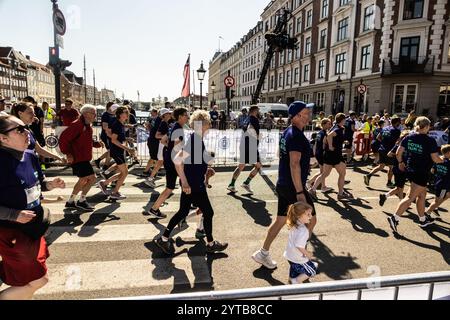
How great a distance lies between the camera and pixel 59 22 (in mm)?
10039

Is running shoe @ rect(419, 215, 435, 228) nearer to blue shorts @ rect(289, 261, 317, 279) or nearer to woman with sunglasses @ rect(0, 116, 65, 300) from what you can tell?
blue shorts @ rect(289, 261, 317, 279)

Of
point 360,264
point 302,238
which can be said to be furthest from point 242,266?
point 360,264

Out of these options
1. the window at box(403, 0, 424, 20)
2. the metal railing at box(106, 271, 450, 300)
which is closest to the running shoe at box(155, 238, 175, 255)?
the metal railing at box(106, 271, 450, 300)

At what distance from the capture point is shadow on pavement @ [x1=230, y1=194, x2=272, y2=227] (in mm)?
5852

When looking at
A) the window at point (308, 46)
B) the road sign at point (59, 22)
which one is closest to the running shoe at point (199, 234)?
the road sign at point (59, 22)

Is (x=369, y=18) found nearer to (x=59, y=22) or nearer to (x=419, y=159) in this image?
(x=59, y=22)

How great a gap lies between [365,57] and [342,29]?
6064mm

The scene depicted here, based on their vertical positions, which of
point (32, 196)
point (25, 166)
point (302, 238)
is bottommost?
point (302, 238)

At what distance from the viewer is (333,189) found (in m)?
8.18

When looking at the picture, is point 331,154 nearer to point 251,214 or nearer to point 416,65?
point 251,214

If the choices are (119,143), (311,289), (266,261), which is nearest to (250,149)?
(119,143)

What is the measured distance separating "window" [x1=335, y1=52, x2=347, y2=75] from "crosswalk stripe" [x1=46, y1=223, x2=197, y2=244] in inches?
1272

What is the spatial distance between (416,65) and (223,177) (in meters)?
22.5
